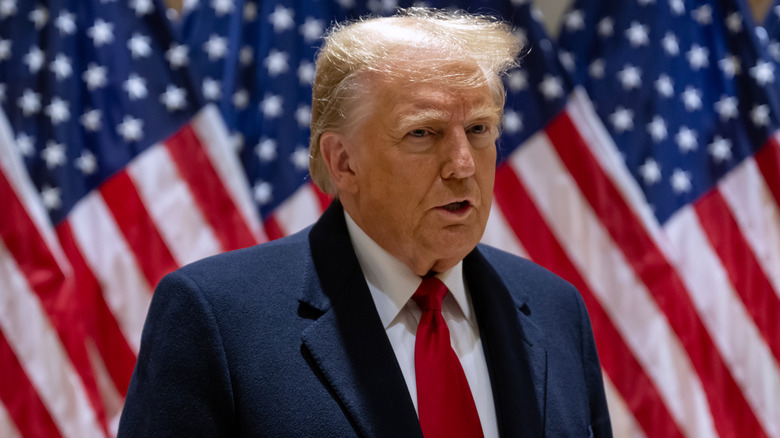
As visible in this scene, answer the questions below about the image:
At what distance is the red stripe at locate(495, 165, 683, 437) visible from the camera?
288cm

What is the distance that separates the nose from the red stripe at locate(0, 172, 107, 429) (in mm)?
1818

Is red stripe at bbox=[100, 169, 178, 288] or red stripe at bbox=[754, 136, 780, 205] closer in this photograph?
red stripe at bbox=[100, 169, 178, 288]

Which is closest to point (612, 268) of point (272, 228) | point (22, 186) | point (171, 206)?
point (272, 228)

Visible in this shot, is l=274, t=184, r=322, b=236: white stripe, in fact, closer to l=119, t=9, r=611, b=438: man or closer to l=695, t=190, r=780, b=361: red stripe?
l=119, t=9, r=611, b=438: man

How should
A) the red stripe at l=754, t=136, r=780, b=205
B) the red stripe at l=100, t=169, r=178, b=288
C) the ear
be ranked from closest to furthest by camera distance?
the ear < the red stripe at l=100, t=169, r=178, b=288 < the red stripe at l=754, t=136, r=780, b=205

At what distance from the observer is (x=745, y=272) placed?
296 cm

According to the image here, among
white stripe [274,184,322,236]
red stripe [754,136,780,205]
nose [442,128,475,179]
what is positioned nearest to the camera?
nose [442,128,475,179]

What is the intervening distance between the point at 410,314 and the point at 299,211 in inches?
57.6

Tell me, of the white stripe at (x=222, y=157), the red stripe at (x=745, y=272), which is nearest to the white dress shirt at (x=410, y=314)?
the white stripe at (x=222, y=157)

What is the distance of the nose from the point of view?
4.35 ft

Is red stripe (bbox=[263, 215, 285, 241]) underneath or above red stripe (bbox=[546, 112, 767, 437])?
above

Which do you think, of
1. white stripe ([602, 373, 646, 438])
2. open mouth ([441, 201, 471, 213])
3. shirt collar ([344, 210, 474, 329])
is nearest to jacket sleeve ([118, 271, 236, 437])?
shirt collar ([344, 210, 474, 329])

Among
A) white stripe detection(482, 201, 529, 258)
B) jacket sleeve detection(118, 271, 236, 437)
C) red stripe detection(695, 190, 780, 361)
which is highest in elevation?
jacket sleeve detection(118, 271, 236, 437)

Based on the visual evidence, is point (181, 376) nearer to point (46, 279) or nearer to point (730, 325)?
point (46, 279)
